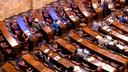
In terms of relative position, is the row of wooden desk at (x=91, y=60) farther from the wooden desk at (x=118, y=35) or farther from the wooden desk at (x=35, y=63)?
the wooden desk at (x=118, y=35)

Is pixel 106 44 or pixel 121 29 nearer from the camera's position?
pixel 106 44

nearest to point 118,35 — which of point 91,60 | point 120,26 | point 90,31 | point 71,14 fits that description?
point 120,26

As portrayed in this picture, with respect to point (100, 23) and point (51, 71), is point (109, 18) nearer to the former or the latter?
point (100, 23)

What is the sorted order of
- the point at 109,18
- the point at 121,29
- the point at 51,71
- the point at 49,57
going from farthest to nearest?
1. the point at 109,18
2. the point at 121,29
3. the point at 49,57
4. the point at 51,71

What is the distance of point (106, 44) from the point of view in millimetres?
15711

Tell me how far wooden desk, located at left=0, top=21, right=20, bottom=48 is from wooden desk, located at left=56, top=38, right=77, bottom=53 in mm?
2181

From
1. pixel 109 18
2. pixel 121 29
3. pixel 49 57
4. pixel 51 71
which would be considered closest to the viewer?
pixel 51 71

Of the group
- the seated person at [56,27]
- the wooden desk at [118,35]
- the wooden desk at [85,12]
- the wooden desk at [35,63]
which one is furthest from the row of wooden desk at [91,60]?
the wooden desk at [85,12]

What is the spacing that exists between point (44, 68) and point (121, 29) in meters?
5.52

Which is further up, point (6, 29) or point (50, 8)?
point (50, 8)

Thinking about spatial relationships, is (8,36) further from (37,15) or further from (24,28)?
(37,15)

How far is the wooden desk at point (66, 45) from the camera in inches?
604

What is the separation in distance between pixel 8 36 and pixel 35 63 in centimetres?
267

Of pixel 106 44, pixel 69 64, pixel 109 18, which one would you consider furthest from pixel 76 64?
pixel 109 18
